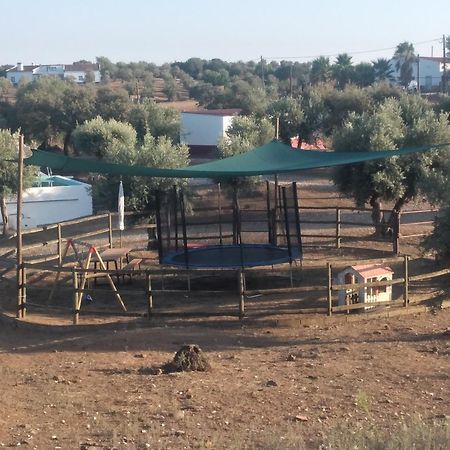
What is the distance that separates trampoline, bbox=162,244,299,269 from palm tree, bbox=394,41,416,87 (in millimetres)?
81769

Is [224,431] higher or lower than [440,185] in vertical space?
lower

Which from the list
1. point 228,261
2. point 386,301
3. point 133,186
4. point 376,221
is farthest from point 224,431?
point 133,186

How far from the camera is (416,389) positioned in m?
8.34

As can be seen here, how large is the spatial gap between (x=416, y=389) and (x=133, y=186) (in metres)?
13.8

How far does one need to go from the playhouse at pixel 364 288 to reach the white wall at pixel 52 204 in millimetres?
15819

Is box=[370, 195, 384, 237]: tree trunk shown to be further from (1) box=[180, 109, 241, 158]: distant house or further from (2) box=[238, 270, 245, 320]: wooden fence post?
(1) box=[180, 109, 241, 158]: distant house

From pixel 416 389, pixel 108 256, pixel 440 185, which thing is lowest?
pixel 416 389

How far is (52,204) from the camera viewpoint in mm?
26609

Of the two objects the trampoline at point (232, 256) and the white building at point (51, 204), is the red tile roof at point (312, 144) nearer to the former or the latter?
the white building at point (51, 204)

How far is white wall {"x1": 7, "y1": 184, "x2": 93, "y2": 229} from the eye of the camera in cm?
2603

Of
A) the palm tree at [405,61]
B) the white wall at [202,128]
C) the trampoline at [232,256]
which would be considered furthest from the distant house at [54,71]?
the trampoline at [232,256]

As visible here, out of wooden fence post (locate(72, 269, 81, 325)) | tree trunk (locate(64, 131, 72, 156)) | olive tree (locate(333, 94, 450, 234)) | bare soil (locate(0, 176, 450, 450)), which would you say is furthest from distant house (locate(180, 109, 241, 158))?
bare soil (locate(0, 176, 450, 450))

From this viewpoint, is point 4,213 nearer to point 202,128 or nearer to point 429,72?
point 202,128

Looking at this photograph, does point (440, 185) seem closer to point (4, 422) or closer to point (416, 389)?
point (416, 389)
